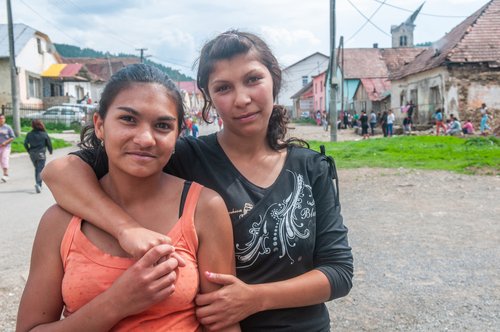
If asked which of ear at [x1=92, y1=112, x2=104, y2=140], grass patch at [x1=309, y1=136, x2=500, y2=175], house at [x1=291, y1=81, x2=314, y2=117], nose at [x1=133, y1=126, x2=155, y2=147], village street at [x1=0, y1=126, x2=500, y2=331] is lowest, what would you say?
village street at [x1=0, y1=126, x2=500, y2=331]

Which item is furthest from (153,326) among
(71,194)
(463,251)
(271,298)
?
(463,251)

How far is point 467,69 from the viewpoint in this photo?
22.2 meters

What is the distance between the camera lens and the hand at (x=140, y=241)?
1.50 m

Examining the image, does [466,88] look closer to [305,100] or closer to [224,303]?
[224,303]

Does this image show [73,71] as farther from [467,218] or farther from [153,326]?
[153,326]

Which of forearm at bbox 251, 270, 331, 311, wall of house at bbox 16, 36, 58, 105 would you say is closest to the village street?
forearm at bbox 251, 270, 331, 311

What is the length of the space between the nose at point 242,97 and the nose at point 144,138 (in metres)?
0.36

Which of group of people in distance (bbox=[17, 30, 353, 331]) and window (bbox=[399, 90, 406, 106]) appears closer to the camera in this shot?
group of people in distance (bbox=[17, 30, 353, 331])

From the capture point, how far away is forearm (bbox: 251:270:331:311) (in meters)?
1.66

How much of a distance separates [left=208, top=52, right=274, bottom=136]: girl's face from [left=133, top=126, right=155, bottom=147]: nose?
1.11ft

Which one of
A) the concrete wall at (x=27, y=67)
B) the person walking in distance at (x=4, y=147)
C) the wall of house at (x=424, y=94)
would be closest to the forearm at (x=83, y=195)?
the person walking in distance at (x=4, y=147)

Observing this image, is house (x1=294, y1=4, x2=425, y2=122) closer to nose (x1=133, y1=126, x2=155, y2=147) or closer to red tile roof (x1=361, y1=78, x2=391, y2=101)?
red tile roof (x1=361, y1=78, x2=391, y2=101)

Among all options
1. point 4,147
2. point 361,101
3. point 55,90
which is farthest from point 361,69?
point 4,147

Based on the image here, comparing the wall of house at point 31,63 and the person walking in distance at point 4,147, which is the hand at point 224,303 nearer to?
the person walking in distance at point 4,147
